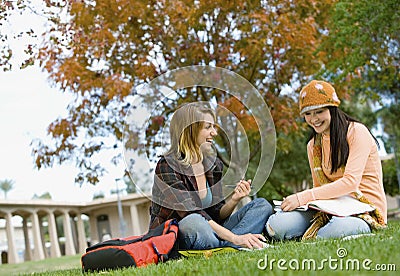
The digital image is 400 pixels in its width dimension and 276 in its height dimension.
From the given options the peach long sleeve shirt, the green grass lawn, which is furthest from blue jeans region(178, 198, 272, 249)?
the green grass lawn

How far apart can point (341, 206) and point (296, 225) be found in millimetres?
389

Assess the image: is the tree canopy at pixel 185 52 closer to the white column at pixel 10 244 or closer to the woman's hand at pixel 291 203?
the woman's hand at pixel 291 203

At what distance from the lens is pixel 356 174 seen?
3797mm

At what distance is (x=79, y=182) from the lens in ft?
30.3

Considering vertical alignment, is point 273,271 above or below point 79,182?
below

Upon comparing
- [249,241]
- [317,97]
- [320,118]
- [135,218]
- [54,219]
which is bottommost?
[135,218]

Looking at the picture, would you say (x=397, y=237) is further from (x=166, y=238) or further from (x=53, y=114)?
(x=53, y=114)

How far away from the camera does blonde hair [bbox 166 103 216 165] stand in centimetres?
412

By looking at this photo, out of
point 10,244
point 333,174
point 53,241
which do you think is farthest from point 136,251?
point 53,241

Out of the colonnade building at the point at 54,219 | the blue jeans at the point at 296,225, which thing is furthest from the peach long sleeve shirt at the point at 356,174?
the colonnade building at the point at 54,219

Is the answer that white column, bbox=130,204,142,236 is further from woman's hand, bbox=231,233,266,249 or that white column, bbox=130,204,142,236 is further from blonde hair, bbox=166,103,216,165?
woman's hand, bbox=231,233,266,249

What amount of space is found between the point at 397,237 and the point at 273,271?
1007 millimetres

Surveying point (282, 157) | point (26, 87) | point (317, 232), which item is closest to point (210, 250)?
point (317, 232)

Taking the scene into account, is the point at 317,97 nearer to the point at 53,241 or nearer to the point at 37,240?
the point at 37,240
